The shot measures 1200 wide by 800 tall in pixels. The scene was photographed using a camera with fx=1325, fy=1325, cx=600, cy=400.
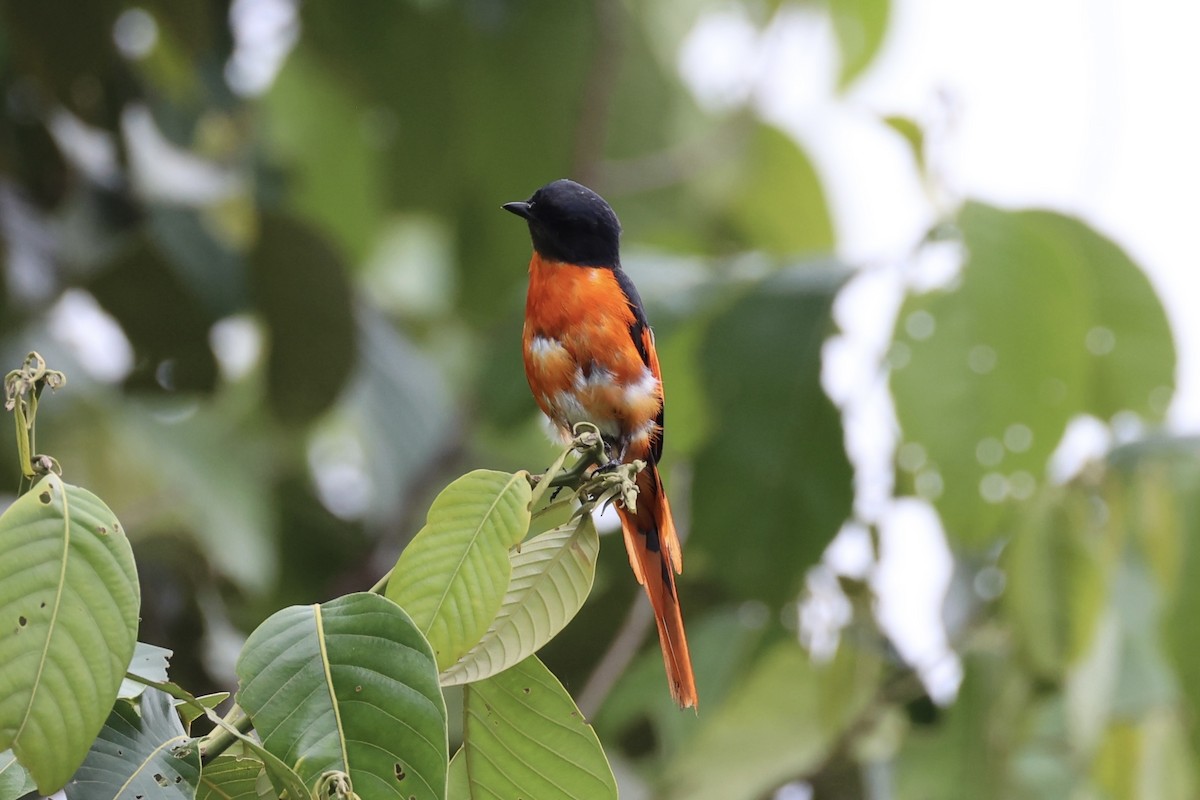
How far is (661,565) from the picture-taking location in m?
2.14

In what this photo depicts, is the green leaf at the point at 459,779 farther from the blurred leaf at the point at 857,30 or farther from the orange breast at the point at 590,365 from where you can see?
the blurred leaf at the point at 857,30

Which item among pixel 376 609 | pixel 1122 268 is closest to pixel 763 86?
pixel 1122 268

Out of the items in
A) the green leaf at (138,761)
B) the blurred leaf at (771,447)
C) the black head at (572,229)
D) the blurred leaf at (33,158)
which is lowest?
the blurred leaf at (771,447)

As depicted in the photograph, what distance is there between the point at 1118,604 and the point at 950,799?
70 centimetres

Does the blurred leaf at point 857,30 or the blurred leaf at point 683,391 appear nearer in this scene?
the blurred leaf at point 683,391

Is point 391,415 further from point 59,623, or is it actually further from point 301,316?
point 59,623

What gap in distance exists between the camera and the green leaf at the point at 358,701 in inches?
48.0

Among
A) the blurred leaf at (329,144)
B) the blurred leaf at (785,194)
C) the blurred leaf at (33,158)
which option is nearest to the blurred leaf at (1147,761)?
the blurred leaf at (785,194)

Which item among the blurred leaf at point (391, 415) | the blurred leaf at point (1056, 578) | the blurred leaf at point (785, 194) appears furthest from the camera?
the blurred leaf at point (785, 194)

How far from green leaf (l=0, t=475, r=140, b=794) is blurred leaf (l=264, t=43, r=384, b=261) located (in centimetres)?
408

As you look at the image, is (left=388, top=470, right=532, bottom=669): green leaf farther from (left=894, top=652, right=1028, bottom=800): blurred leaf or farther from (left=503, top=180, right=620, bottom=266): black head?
(left=894, top=652, right=1028, bottom=800): blurred leaf

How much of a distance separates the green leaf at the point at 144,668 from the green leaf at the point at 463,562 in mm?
249

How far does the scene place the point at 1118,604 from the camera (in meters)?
3.42

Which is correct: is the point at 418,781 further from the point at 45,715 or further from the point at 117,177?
the point at 117,177
